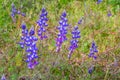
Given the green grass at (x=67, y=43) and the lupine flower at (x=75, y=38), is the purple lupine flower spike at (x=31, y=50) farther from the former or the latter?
the lupine flower at (x=75, y=38)

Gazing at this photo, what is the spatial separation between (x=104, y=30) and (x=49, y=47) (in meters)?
0.78

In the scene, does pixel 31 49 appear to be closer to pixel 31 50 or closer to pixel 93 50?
pixel 31 50

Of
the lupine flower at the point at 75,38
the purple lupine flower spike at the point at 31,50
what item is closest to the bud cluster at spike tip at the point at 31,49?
the purple lupine flower spike at the point at 31,50

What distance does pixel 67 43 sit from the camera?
3.78 meters

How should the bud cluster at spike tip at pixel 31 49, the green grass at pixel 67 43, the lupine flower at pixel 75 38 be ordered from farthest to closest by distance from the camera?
the green grass at pixel 67 43
the lupine flower at pixel 75 38
the bud cluster at spike tip at pixel 31 49

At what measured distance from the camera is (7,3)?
183 inches

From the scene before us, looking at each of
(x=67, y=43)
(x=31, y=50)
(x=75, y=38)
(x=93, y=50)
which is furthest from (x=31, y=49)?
(x=67, y=43)

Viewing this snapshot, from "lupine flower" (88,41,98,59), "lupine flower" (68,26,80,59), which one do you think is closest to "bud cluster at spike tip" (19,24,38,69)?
"lupine flower" (68,26,80,59)

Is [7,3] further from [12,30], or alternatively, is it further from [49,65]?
[49,65]

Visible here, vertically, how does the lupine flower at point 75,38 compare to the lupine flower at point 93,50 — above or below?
above

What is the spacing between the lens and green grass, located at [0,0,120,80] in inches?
134

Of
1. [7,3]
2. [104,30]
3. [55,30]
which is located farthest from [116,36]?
[7,3]

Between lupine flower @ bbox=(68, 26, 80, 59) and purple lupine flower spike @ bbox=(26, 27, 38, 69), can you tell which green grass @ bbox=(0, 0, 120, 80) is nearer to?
purple lupine flower spike @ bbox=(26, 27, 38, 69)

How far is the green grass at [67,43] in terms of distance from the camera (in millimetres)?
3395
